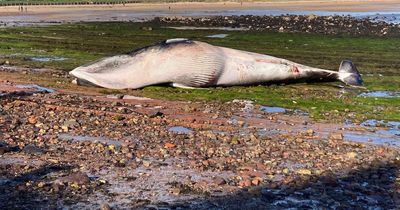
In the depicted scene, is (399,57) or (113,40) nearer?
(399,57)

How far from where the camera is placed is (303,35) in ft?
122

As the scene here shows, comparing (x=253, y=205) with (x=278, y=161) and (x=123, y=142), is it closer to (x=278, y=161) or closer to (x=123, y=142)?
(x=278, y=161)

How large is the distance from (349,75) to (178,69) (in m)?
4.78

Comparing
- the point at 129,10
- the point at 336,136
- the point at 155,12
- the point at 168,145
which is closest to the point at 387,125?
the point at 336,136

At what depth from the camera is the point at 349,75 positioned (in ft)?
58.2

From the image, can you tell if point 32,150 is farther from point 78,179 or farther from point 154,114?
point 154,114

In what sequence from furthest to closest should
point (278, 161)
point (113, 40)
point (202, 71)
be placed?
point (113, 40) < point (202, 71) < point (278, 161)

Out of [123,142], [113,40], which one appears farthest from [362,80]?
[113,40]

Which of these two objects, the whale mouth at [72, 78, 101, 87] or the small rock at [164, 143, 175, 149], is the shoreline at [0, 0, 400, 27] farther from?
the small rock at [164, 143, 175, 149]

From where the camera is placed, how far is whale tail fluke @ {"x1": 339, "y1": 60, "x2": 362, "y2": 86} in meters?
17.5

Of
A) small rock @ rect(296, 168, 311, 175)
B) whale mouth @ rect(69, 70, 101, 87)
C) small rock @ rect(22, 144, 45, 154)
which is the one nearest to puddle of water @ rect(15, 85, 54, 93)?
whale mouth @ rect(69, 70, 101, 87)

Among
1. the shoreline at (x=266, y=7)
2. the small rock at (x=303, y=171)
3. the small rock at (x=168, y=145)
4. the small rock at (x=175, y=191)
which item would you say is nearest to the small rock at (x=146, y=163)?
the small rock at (x=168, y=145)

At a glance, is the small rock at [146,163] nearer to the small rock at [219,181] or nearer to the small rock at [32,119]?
the small rock at [219,181]

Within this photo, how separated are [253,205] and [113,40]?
85.6ft
